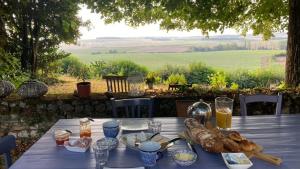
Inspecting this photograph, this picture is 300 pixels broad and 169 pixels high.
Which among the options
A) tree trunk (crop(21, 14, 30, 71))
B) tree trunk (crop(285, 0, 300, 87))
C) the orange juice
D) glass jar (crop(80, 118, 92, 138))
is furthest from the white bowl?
tree trunk (crop(21, 14, 30, 71))

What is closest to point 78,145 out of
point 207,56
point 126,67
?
point 126,67

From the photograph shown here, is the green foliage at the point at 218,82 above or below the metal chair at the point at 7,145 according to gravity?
above

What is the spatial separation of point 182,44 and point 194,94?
18.1 m

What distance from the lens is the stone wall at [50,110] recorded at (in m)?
3.63

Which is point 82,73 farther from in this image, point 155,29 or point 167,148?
point 167,148

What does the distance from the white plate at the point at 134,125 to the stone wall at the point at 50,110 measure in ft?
4.02

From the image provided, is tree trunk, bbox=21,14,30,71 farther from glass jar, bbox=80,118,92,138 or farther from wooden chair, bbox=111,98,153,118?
glass jar, bbox=80,118,92,138

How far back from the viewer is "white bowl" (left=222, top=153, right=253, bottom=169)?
1.59 metres

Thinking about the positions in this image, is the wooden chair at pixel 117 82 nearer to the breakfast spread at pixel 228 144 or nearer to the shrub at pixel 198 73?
the breakfast spread at pixel 228 144

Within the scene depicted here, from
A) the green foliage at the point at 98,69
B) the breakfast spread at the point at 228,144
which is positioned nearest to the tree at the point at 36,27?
the green foliage at the point at 98,69

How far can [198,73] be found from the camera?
1241cm

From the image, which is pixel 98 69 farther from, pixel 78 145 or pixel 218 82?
pixel 78 145

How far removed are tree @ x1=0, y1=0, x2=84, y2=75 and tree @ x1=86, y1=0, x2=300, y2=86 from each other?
6.95 ft

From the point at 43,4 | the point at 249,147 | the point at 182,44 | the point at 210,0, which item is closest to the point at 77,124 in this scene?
the point at 249,147
